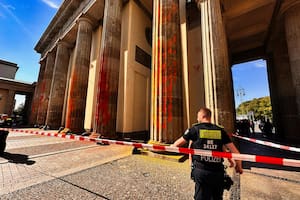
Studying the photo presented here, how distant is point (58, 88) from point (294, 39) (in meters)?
20.9

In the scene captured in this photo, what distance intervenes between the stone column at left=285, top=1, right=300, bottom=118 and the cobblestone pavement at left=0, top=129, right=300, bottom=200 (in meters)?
6.08

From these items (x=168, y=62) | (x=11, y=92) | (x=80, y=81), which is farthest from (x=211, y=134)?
(x=11, y=92)

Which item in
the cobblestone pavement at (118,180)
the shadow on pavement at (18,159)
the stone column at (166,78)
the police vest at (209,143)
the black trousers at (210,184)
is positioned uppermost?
the stone column at (166,78)

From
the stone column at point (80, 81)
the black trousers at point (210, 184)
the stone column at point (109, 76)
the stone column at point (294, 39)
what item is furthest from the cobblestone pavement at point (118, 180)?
the stone column at point (80, 81)

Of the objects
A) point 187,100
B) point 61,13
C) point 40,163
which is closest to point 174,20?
point 187,100

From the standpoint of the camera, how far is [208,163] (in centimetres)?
172

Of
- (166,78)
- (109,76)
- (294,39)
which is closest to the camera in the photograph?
(166,78)

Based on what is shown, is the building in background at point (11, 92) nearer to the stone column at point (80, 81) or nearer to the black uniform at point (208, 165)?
the stone column at point (80, 81)

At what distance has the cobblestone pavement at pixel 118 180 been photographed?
2.60 metres

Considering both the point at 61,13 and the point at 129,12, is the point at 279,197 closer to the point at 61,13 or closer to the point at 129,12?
the point at 129,12

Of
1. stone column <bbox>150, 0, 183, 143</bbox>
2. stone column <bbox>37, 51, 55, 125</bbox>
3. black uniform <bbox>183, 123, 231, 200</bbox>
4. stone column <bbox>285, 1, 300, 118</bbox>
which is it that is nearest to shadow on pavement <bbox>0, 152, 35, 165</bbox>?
stone column <bbox>150, 0, 183, 143</bbox>

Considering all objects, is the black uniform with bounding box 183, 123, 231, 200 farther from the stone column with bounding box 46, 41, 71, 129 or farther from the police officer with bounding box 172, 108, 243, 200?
the stone column with bounding box 46, 41, 71, 129

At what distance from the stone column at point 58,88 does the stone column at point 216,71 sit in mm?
15838

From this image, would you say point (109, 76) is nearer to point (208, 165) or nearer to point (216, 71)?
point (216, 71)
